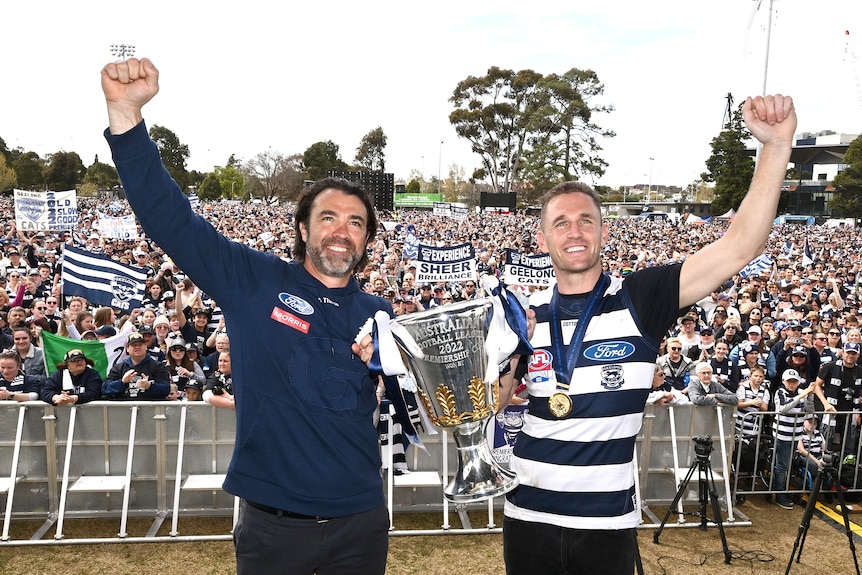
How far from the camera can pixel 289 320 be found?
2275 millimetres

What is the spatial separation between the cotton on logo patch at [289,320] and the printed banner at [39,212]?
56.7ft

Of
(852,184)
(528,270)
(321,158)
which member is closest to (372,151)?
(321,158)

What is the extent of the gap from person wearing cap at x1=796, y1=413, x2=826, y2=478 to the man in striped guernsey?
18.5 ft

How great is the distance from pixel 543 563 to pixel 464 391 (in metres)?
0.79


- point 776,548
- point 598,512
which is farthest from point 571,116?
point 598,512

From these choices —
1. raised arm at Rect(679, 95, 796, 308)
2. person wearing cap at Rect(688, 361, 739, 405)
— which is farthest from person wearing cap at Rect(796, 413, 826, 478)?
raised arm at Rect(679, 95, 796, 308)

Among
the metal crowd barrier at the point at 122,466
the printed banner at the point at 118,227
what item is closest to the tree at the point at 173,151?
the printed banner at the point at 118,227

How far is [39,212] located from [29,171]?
63903 millimetres

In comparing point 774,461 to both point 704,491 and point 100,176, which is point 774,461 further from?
point 100,176

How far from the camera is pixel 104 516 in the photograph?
6.07 meters

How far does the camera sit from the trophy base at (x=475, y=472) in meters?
2.13

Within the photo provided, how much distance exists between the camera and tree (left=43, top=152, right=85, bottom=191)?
74.9 metres

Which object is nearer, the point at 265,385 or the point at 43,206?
the point at 265,385

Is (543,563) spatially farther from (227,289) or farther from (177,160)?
(177,160)
